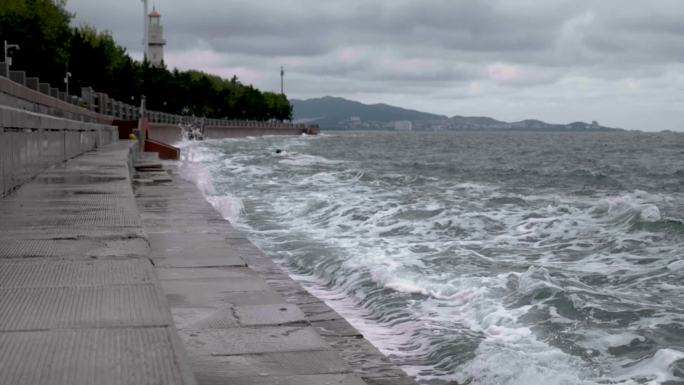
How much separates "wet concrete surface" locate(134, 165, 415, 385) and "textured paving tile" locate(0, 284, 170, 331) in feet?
1.83

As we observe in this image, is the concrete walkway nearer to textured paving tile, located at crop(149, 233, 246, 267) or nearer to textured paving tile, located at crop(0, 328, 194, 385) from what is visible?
textured paving tile, located at crop(0, 328, 194, 385)

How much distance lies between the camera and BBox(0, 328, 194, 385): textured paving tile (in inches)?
118

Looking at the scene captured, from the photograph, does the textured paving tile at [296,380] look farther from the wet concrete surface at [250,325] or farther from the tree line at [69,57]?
the tree line at [69,57]

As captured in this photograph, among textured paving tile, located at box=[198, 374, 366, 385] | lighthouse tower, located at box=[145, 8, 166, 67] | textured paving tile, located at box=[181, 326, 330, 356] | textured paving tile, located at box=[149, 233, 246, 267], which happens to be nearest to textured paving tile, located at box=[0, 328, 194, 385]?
textured paving tile, located at box=[198, 374, 366, 385]

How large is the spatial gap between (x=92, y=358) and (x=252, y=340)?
1.93m

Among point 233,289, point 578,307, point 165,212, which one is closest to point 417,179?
point 165,212

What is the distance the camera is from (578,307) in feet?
27.4

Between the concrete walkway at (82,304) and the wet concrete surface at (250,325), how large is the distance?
1.67 feet

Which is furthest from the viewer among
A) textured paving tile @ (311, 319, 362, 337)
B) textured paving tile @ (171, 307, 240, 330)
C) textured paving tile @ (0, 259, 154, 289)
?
textured paving tile @ (311, 319, 362, 337)

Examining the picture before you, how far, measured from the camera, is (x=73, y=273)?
517cm

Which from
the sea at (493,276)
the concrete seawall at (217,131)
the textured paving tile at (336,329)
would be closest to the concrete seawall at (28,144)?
the sea at (493,276)

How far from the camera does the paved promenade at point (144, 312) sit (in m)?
3.29

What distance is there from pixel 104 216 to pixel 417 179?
2163 cm

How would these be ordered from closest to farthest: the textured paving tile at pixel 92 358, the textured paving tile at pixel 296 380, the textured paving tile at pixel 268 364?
the textured paving tile at pixel 92 358 < the textured paving tile at pixel 296 380 < the textured paving tile at pixel 268 364
